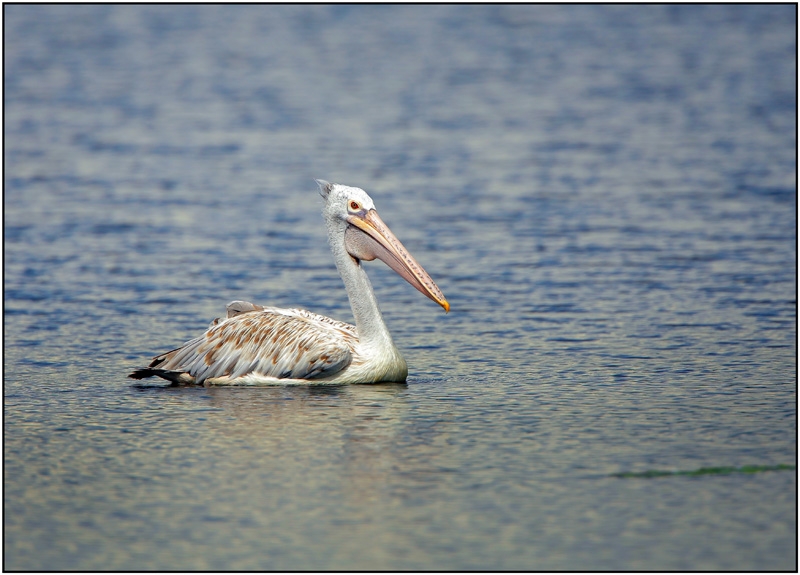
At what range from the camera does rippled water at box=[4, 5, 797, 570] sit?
5516 mm

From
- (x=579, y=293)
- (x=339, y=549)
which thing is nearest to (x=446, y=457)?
(x=339, y=549)

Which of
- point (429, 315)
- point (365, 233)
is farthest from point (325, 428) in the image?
point (429, 315)

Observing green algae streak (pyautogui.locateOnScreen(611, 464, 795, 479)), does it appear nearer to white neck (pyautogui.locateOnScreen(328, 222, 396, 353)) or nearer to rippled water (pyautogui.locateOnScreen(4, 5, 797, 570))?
rippled water (pyautogui.locateOnScreen(4, 5, 797, 570))

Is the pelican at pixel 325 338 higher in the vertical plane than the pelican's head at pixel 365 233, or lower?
lower

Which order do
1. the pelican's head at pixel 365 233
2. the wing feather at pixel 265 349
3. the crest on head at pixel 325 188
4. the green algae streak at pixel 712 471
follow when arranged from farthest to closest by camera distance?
the crest on head at pixel 325 188 → the pelican's head at pixel 365 233 → the wing feather at pixel 265 349 → the green algae streak at pixel 712 471

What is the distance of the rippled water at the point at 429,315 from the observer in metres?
5.52

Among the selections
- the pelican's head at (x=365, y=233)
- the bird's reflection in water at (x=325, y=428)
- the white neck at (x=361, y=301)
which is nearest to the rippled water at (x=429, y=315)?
the bird's reflection in water at (x=325, y=428)

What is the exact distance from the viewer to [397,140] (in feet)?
62.3

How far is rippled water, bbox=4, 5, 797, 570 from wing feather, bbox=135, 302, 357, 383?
168 mm

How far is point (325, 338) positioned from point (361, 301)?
36 cm

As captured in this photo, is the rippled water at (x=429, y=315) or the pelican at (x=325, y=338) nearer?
the rippled water at (x=429, y=315)

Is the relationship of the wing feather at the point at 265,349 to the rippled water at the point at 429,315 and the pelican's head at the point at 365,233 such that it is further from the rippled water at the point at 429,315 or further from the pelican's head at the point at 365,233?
the pelican's head at the point at 365,233

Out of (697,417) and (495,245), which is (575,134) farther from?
(697,417)

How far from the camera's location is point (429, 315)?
10203 millimetres
